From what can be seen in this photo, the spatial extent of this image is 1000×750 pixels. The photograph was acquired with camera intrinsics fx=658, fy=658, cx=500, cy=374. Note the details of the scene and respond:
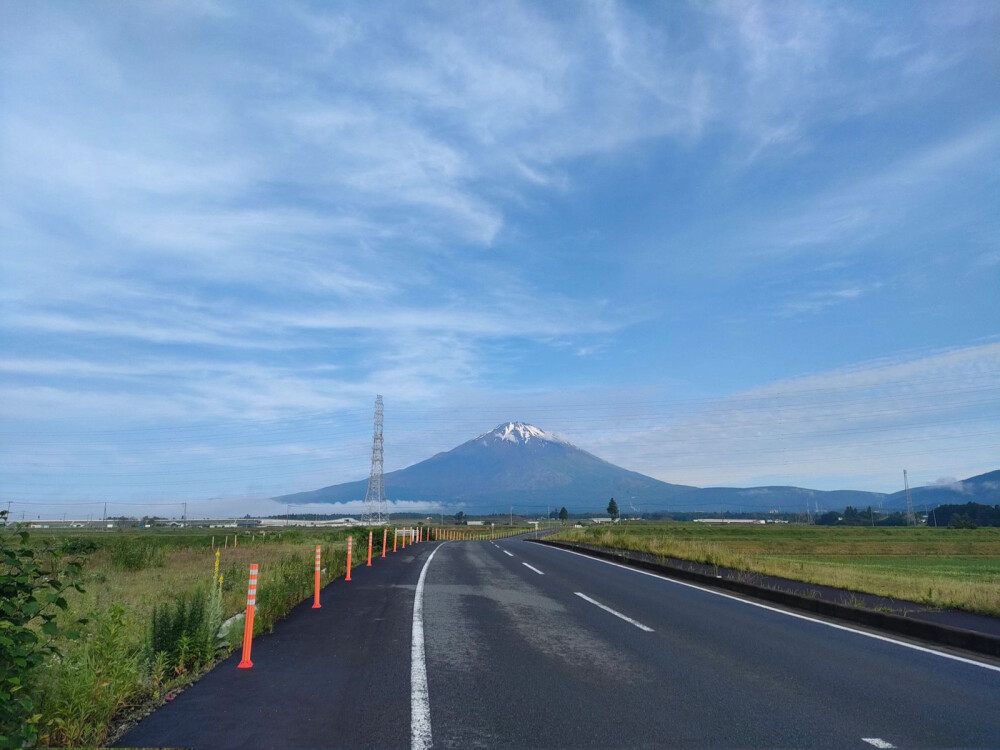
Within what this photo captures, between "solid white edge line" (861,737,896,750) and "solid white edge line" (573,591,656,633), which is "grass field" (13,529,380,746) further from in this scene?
"solid white edge line" (861,737,896,750)

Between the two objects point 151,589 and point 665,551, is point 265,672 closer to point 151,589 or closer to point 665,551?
point 151,589

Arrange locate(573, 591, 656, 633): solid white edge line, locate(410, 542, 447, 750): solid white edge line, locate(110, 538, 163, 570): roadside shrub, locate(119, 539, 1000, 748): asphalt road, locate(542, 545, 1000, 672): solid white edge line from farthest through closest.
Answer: locate(110, 538, 163, 570): roadside shrub
locate(573, 591, 656, 633): solid white edge line
locate(542, 545, 1000, 672): solid white edge line
locate(119, 539, 1000, 748): asphalt road
locate(410, 542, 447, 750): solid white edge line

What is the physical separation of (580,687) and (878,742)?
8.54ft

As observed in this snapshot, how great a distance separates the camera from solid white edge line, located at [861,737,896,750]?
4.98 meters

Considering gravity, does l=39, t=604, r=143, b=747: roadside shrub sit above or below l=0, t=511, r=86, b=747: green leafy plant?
below

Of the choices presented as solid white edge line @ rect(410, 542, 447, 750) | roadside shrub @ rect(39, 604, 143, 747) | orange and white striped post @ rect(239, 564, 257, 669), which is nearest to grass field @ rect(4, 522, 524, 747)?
roadside shrub @ rect(39, 604, 143, 747)

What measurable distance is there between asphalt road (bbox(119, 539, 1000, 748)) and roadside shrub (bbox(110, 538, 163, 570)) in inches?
594

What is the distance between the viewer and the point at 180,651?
737cm

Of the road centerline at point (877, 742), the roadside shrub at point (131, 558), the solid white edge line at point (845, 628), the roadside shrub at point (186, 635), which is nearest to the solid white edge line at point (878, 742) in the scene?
the road centerline at point (877, 742)

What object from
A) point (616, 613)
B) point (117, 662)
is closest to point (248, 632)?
point (117, 662)

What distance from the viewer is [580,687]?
21.5 ft

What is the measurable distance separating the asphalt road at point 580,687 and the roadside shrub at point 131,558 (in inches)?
594

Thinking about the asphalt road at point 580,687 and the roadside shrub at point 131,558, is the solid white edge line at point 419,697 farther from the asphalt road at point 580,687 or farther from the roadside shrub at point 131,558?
the roadside shrub at point 131,558

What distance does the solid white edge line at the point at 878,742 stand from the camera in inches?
196
